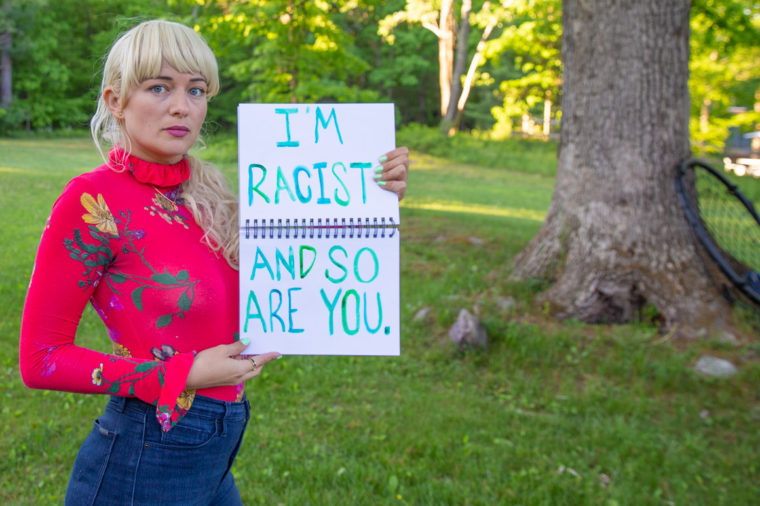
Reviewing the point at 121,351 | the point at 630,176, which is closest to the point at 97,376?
the point at 121,351

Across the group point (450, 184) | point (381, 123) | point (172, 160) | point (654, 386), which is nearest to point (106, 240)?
point (172, 160)

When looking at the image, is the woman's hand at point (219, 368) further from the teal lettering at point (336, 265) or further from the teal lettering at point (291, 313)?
the teal lettering at point (336, 265)

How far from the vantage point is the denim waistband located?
5.29ft

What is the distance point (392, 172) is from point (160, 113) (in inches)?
24.1

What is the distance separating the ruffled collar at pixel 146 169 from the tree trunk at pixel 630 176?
14.6 feet

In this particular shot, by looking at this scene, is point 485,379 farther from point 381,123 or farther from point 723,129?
point 723,129

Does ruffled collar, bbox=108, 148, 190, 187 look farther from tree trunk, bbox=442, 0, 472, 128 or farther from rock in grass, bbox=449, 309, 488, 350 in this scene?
tree trunk, bbox=442, 0, 472, 128

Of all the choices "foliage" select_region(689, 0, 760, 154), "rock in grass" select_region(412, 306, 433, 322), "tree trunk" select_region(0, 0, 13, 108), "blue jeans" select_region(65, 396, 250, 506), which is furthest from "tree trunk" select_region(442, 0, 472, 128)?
"blue jeans" select_region(65, 396, 250, 506)

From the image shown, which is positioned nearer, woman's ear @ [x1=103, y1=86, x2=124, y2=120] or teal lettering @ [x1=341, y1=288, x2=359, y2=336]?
woman's ear @ [x1=103, y1=86, x2=124, y2=120]

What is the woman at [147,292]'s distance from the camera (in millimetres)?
1469

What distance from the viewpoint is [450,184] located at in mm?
18953

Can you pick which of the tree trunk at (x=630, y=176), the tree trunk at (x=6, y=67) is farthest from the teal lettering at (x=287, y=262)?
the tree trunk at (x=6, y=67)

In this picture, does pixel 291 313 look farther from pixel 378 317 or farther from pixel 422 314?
pixel 422 314

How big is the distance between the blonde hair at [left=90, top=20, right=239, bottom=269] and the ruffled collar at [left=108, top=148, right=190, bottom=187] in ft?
0.10
